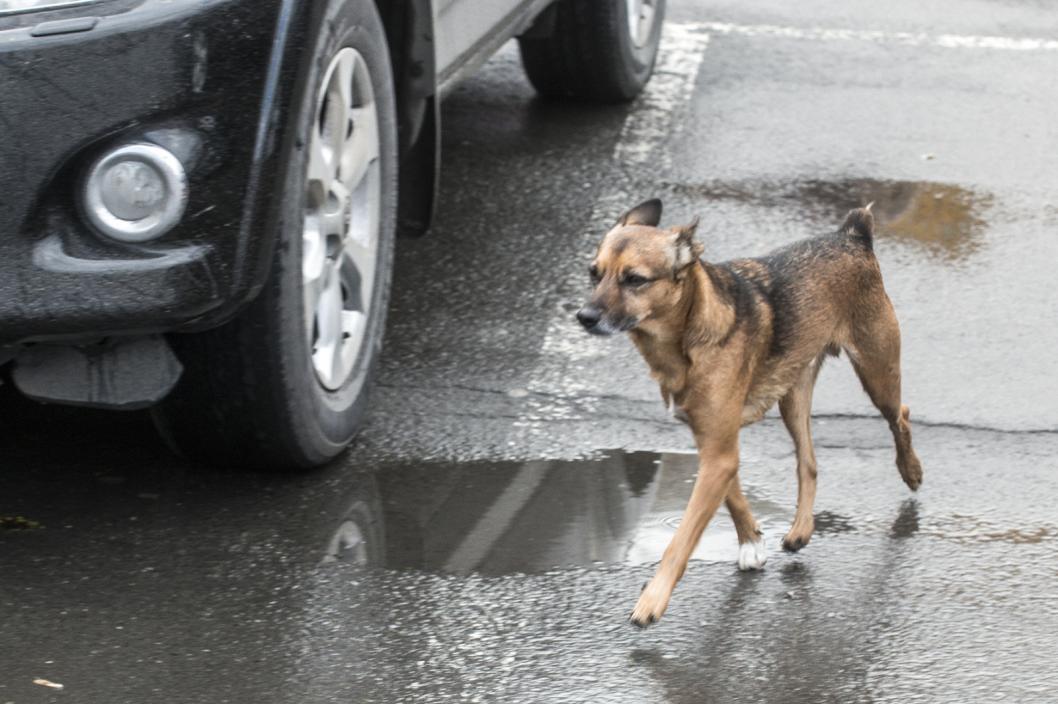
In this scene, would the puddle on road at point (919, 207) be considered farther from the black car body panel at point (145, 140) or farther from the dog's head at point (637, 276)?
the black car body panel at point (145, 140)

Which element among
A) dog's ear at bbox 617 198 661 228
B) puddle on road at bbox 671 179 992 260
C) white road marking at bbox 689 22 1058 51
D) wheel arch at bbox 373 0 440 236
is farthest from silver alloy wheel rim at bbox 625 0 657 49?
dog's ear at bbox 617 198 661 228

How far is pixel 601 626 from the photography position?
3.75m

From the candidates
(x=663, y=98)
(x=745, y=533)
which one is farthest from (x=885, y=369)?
(x=663, y=98)

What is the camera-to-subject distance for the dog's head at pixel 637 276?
12.1 ft

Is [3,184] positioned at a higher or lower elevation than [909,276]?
higher

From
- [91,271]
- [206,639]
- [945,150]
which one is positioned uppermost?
A: [91,271]

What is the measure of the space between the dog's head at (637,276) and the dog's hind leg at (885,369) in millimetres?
713

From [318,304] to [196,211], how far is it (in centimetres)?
74

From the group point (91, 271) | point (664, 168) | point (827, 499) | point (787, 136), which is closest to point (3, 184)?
point (91, 271)

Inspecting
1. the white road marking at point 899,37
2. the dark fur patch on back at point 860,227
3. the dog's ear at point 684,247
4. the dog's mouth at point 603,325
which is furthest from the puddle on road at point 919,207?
the dog's mouth at point 603,325

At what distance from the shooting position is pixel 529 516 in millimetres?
4273

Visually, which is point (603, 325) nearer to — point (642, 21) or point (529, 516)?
point (529, 516)

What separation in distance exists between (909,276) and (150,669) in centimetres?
317

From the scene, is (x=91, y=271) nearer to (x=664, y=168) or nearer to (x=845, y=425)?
(x=845, y=425)
